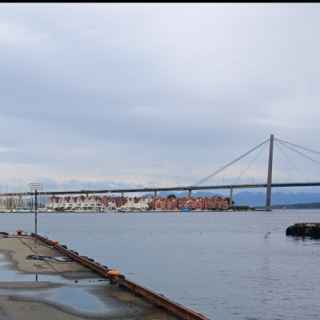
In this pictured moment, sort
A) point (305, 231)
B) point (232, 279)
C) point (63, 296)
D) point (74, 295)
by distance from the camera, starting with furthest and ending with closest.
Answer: point (305, 231)
point (232, 279)
point (74, 295)
point (63, 296)

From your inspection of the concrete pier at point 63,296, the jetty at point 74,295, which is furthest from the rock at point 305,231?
the concrete pier at point 63,296

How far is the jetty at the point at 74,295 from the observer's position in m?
13.8

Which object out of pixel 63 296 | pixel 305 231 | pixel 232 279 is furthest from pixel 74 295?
pixel 305 231

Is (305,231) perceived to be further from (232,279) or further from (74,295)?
(74,295)

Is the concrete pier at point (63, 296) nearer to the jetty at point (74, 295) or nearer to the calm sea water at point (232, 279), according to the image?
the jetty at point (74, 295)

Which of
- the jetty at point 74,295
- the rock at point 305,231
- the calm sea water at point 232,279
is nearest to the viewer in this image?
the jetty at point 74,295

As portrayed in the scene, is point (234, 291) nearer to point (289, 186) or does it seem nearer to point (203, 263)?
point (203, 263)

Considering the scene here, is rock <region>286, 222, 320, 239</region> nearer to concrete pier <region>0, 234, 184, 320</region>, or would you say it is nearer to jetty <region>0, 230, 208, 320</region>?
jetty <region>0, 230, 208, 320</region>

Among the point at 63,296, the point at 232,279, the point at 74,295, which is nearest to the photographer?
the point at 63,296

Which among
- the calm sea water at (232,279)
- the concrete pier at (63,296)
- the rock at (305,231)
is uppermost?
the concrete pier at (63,296)

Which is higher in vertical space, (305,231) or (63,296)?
(63,296)

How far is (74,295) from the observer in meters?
16.9

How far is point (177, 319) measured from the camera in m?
13.3

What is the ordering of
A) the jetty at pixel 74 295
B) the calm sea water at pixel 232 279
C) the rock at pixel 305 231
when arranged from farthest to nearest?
the rock at pixel 305 231 → the calm sea water at pixel 232 279 → the jetty at pixel 74 295
